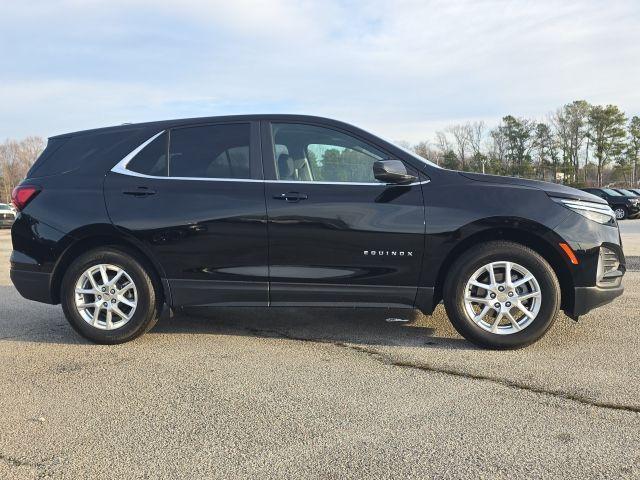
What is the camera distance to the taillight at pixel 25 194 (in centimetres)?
432

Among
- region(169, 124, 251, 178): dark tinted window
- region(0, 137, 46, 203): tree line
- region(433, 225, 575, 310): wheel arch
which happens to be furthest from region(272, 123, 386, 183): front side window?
region(0, 137, 46, 203): tree line

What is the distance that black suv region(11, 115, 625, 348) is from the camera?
379 cm

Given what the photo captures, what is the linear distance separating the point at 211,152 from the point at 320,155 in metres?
0.89

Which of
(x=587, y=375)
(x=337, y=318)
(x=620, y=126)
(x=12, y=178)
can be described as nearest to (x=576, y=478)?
(x=587, y=375)

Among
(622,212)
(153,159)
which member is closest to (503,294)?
(153,159)

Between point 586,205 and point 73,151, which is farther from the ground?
point 73,151

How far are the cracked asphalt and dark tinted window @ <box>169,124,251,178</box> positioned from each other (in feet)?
4.57

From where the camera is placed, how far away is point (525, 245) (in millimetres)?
3871

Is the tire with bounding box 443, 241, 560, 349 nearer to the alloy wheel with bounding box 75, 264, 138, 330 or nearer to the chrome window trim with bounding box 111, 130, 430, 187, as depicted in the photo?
the chrome window trim with bounding box 111, 130, 430, 187

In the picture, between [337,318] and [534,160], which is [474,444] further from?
[534,160]

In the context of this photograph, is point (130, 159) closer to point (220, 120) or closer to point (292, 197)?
point (220, 120)

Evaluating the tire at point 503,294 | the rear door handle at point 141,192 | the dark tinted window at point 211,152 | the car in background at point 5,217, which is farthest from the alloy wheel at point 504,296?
the car in background at point 5,217

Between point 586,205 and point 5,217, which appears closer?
point 586,205

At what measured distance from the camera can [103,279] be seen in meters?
4.16
